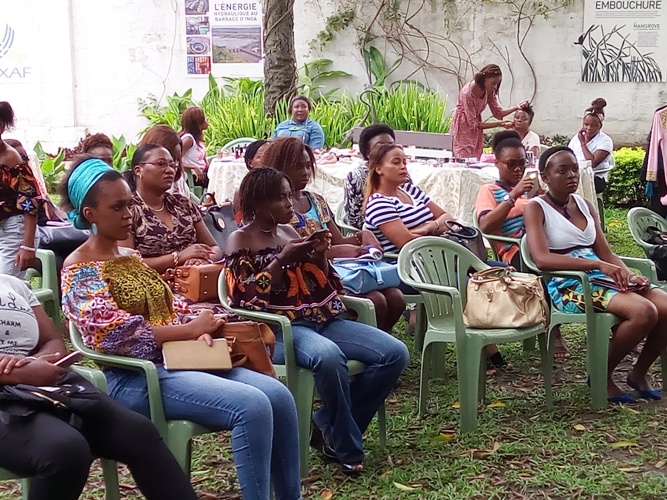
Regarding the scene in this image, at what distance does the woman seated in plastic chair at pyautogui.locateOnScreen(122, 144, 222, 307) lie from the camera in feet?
14.6

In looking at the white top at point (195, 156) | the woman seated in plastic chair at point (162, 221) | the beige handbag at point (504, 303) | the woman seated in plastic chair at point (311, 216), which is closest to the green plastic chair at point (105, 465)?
the woman seated in plastic chair at point (162, 221)

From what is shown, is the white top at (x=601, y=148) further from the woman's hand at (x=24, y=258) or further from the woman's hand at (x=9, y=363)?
the woman's hand at (x=9, y=363)

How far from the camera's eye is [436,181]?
8125mm

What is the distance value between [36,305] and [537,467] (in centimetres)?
221

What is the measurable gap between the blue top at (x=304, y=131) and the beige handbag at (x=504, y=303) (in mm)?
5437

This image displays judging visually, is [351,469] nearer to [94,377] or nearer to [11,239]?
[94,377]

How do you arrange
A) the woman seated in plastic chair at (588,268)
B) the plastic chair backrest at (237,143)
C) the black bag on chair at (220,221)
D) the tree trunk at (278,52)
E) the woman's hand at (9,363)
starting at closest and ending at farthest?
1. the woman's hand at (9,363)
2. the woman seated in plastic chair at (588,268)
3. the black bag on chair at (220,221)
4. the plastic chair backrest at (237,143)
5. the tree trunk at (278,52)

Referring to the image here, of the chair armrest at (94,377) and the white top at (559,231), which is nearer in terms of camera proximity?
the chair armrest at (94,377)

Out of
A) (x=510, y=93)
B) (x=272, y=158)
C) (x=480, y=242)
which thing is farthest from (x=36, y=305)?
(x=510, y=93)

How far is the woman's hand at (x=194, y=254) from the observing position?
4.40 m

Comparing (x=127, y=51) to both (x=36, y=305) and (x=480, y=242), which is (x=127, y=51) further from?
(x=36, y=305)

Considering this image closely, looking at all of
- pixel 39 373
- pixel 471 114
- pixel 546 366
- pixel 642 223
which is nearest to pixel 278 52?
pixel 471 114

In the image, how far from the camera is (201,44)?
14555 millimetres

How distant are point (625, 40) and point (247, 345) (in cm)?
1184
